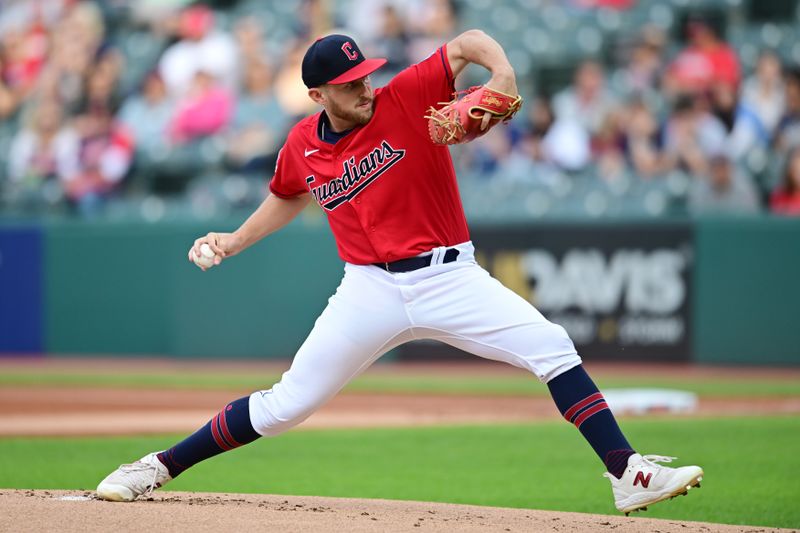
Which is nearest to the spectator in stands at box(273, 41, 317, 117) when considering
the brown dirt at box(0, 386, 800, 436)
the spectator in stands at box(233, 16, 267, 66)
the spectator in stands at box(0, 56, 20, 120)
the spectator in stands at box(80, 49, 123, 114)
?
the spectator in stands at box(233, 16, 267, 66)

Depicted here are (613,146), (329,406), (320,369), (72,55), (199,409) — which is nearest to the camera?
(320,369)

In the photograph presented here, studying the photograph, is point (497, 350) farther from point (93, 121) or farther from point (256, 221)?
point (93, 121)

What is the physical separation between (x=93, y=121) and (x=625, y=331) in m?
7.28

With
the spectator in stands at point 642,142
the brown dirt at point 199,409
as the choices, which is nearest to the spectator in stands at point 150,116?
the brown dirt at point 199,409

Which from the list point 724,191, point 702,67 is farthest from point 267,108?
point 724,191

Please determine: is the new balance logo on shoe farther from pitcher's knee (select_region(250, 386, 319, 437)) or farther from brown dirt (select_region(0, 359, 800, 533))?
pitcher's knee (select_region(250, 386, 319, 437))

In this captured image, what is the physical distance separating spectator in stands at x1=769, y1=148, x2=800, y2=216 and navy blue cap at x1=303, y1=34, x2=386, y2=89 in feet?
26.8

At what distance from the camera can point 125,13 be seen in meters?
17.7

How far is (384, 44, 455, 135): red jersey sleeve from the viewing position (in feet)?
14.4

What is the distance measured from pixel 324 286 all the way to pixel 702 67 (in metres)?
4.76

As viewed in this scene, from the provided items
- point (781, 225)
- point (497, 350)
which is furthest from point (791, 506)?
point (781, 225)

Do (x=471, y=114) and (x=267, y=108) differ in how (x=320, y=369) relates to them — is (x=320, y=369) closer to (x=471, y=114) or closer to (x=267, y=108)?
(x=471, y=114)

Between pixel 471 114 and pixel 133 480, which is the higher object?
pixel 471 114

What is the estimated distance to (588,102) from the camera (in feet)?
42.7
